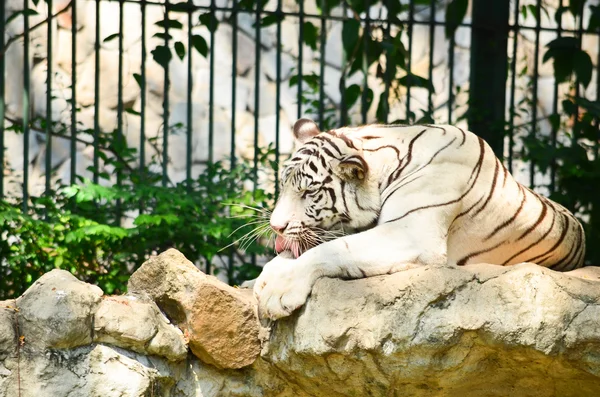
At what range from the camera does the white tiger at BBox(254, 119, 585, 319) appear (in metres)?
3.50

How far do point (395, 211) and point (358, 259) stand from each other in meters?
0.30

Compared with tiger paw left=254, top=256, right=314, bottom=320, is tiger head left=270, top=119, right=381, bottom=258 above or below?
above

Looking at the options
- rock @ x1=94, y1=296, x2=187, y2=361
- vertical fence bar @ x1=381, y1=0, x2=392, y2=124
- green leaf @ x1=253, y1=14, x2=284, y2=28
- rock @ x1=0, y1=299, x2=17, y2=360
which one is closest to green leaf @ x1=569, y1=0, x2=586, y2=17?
vertical fence bar @ x1=381, y1=0, x2=392, y2=124

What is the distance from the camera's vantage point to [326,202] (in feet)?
12.4

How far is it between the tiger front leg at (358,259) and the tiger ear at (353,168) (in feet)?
1.00

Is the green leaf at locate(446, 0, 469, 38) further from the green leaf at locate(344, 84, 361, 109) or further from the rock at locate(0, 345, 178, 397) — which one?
the rock at locate(0, 345, 178, 397)

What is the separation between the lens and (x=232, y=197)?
5.65 metres

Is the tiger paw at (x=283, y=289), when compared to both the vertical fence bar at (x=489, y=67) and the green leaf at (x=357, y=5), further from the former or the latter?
the vertical fence bar at (x=489, y=67)

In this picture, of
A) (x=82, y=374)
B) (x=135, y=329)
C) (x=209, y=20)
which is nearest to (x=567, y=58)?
(x=209, y=20)

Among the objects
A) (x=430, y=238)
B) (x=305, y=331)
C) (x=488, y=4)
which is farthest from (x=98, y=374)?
(x=488, y=4)

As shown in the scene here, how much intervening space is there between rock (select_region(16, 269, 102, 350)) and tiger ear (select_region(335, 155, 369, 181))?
115cm

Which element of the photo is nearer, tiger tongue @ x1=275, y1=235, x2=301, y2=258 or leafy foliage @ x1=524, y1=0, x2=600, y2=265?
tiger tongue @ x1=275, y1=235, x2=301, y2=258

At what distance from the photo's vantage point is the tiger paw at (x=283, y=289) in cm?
338

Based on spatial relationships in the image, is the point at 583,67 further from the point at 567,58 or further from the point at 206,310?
the point at 206,310
